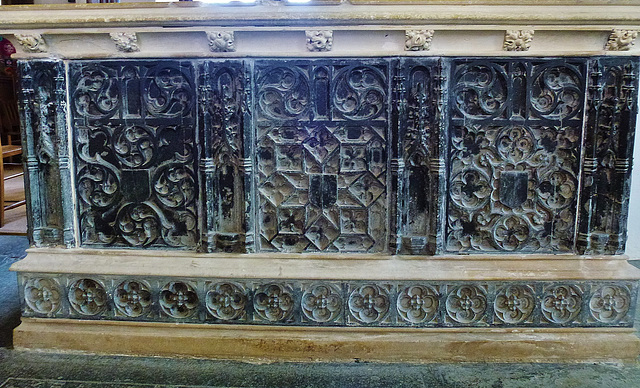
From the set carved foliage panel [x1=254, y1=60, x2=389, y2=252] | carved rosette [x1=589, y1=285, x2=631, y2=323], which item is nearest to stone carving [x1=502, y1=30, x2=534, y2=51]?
carved foliage panel [x1=254, y1=60, x2=389, y2=252]

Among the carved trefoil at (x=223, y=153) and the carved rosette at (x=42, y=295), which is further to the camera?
the carved rosette at (x=42, y=295)

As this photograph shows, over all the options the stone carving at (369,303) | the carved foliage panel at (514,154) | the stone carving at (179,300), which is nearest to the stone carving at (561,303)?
the carved foliage panel at (514,154)

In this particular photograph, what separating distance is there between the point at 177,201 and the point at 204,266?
0.34 m

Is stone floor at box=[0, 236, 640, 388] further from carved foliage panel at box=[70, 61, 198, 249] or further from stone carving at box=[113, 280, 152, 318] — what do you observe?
carved foliage panel at box=[70, 61, 198, 249]

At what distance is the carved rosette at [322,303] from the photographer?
8.03 feet

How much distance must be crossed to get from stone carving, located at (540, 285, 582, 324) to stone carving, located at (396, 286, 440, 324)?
504mm

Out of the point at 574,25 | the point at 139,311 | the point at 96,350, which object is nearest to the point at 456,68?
the point at 574,25

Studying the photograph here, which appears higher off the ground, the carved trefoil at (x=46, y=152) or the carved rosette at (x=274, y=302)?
the carved trefoil at (x=46, y=152)

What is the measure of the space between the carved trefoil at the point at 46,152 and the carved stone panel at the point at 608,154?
242 cm

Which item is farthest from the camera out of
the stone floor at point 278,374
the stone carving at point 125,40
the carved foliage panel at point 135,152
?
the carved foliage panel at point 135,152

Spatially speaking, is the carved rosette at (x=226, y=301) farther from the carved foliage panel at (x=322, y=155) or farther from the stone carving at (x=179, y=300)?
the carved foliage panel at (x=322, y=155)

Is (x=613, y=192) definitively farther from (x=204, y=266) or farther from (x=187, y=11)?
(x=187, y=11)

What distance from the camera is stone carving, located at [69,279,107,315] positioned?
2.50 m

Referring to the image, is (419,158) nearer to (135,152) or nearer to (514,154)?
(514,154)
